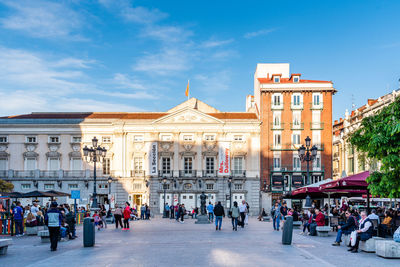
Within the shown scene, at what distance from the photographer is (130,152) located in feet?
209

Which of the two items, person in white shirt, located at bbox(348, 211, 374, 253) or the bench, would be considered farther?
the bench

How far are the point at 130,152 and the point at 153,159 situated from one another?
3510 millimetres

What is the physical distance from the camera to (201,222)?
3544cm

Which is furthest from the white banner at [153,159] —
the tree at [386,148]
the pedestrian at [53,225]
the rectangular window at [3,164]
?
the tree at [386,148]

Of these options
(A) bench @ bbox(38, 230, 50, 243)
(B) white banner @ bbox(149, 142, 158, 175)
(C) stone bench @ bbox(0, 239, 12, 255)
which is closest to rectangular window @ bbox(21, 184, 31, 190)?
(B) white banner @ bbox(149, 142, 158, 175)

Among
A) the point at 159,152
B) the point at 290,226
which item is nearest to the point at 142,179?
the point at 159,152

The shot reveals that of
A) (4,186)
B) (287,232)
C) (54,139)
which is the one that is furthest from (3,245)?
(54,139)

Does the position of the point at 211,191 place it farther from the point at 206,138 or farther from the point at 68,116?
the point at 68,116

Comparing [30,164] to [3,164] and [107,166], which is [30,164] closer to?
[3,164]

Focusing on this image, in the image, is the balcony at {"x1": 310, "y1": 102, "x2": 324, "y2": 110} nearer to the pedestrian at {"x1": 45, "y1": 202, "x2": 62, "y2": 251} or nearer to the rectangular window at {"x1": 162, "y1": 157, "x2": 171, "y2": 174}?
the rectangular window at {"x1": 162, "y1": 157, "x2": 171, "y2": 174}

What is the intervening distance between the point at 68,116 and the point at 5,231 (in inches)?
1748

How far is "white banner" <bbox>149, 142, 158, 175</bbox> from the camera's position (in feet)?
203

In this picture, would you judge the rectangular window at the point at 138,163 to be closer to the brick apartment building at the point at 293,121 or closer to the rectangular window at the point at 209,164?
the rectangular window at the point at 209,164

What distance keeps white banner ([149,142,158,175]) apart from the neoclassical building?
0.42 meters
